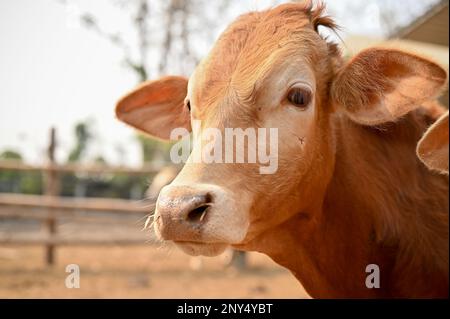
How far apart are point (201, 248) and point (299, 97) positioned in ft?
3.00

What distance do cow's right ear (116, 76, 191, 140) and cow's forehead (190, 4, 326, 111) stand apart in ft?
2.21

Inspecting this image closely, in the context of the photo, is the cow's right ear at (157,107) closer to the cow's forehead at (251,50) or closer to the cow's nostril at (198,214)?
the cow's forehead at (251,50)

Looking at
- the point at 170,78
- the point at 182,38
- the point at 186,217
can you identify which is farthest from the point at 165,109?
the point at 182,38

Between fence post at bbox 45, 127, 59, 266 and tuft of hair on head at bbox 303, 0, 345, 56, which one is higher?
fence post at bbox 45, 127, 59, 266

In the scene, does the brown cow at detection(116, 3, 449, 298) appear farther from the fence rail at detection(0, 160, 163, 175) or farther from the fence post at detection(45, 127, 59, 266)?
the fence rail at detection(0, 160, 163, 175)

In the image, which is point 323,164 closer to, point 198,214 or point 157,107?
point 198,214

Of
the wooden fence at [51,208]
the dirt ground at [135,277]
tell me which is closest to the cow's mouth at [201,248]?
the dirt ground at [135,277]

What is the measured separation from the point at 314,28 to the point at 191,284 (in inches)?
228

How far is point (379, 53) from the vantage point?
9.16 feet

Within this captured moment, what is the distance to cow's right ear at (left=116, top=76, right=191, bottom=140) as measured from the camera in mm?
3450

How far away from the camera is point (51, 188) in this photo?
9.84 metres

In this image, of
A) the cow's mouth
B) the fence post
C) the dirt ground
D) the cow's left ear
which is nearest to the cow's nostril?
the cow's mouth

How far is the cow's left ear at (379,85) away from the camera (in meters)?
2.72
